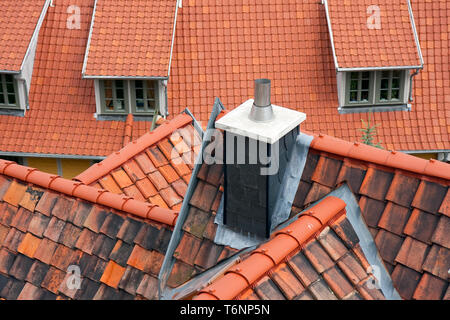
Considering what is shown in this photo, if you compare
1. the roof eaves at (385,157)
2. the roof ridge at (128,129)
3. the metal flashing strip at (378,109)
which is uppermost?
the roof eaves at (385,157)

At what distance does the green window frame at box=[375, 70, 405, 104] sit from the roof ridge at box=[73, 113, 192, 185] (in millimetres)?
9942

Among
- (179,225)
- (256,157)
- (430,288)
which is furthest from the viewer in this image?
(179,225)

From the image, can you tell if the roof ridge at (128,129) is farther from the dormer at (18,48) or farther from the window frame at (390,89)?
the window frame at (390,89)

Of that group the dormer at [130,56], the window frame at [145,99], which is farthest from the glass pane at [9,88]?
the window frame at [145,99]

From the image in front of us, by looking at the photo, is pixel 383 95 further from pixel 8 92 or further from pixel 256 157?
pixel 256 157

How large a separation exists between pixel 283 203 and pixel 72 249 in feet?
10.00

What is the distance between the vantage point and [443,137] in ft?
64.1

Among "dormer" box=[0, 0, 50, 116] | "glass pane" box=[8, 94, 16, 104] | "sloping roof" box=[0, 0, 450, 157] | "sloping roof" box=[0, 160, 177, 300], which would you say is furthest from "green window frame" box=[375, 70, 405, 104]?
"sloping roof" box=[0, 160, 177, 300]

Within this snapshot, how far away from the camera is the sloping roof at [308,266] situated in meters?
6.53

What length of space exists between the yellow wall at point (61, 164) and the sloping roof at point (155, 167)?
365 inches

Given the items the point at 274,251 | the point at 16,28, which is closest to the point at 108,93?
the point at 16,28

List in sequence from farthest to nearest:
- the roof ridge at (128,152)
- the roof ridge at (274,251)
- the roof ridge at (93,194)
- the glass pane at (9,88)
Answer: the glass pane at (9,88)
the roof ridge at (128,152)
the roof ridge at (93,194)
the roof ridge at (274,251)

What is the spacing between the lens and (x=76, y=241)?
29.9 feet
